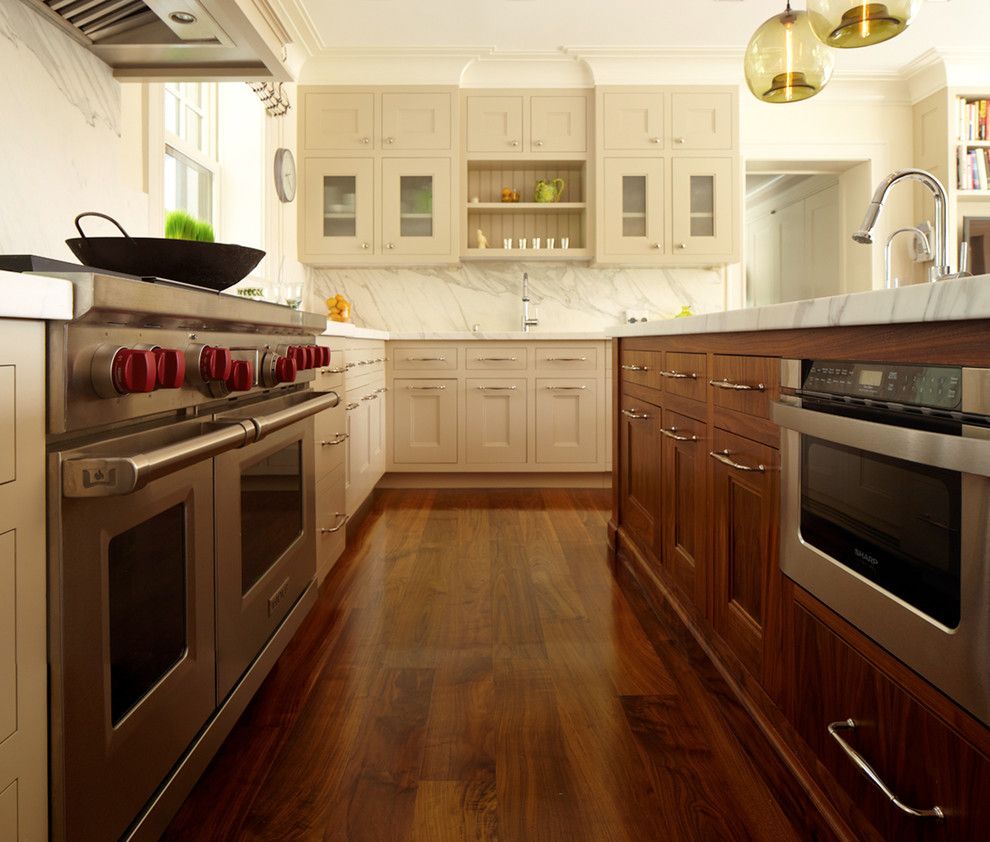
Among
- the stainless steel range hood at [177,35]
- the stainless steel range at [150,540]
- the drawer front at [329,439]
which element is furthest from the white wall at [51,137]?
the drawer front at [329,439]

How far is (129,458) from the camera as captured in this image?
2.79 ft

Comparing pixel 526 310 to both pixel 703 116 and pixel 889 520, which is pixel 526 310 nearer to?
pixel 703 116

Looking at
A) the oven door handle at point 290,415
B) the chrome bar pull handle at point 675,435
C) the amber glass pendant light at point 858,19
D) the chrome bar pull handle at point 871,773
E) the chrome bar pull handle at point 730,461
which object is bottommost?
the chrome bar pull handle at point 871,773

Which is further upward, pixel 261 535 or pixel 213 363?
pixel 213 363

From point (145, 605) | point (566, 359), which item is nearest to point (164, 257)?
point (145, 605)

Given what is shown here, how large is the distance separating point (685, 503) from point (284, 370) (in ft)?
3.67

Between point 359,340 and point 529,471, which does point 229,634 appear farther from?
point 529,471

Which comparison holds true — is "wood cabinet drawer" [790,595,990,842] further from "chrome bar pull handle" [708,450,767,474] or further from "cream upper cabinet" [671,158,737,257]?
"cream upper cabinet" [671,158,737,257]

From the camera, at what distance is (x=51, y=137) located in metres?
1.86

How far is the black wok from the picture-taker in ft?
4.48

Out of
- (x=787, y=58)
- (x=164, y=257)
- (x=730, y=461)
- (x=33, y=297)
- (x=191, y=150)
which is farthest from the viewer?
(x=191, y=150)

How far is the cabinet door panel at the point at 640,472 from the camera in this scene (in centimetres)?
242

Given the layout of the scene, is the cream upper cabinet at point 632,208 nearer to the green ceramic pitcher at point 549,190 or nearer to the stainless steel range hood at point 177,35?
the green ceramic pitcher at point 549,190

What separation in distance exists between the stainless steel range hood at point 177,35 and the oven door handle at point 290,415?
876mm
